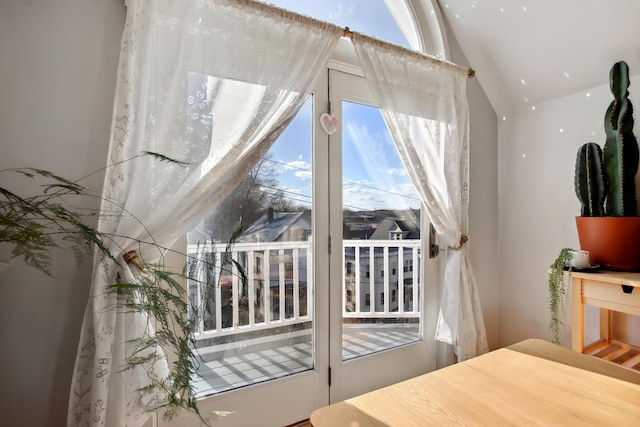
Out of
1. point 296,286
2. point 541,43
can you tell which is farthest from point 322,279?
point 541,43

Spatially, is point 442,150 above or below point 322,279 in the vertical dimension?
above

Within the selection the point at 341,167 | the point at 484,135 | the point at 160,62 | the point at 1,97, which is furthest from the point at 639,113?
the point at 1,97

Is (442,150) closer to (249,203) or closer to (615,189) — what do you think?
(615,189)

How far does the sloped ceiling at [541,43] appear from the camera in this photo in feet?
5.92

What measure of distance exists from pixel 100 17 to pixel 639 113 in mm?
2623

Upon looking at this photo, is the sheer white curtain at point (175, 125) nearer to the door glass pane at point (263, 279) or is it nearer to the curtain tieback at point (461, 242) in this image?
the door glass pane at point (263, 279)

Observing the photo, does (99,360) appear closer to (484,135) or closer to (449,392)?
(449,392)

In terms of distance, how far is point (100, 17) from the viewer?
1334 mm

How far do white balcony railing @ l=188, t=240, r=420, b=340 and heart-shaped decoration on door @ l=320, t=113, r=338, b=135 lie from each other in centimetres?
62

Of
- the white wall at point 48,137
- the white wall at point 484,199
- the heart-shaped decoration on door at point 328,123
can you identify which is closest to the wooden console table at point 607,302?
the white wall at point 484,199

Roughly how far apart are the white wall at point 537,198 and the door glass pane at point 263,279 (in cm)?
152

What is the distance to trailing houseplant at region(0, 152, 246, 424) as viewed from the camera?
96 centimetres

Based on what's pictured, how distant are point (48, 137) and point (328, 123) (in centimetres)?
122

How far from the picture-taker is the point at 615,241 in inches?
66.8
